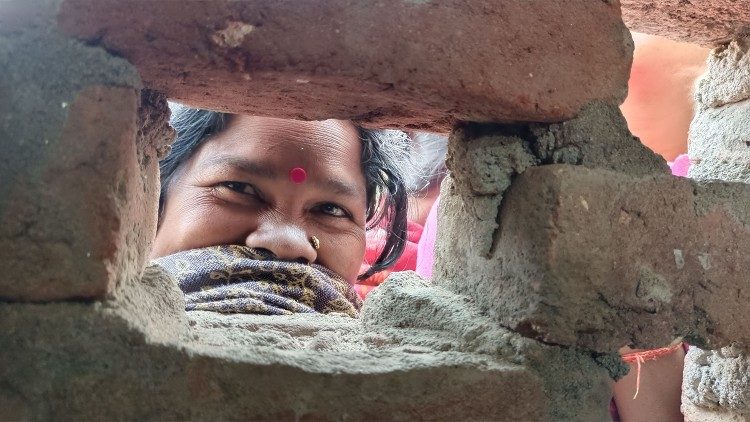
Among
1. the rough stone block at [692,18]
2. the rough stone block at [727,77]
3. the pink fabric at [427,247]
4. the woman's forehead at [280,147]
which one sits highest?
the rough stone block at [692,18]

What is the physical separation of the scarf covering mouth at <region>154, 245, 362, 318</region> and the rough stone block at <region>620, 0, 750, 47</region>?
787mm

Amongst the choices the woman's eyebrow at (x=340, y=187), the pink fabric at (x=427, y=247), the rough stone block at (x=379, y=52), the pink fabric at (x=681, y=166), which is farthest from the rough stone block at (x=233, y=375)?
the pink fabric at (x=427, y=247)

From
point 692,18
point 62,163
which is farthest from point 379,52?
point 692,18

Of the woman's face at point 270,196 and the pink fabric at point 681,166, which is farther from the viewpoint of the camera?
the pink fabric at point 681,166

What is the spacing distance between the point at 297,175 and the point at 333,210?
17cm

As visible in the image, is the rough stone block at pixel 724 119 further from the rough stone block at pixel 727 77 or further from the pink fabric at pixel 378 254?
the pink fabric at pixel 378 254

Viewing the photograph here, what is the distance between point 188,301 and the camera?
1327 millimetres

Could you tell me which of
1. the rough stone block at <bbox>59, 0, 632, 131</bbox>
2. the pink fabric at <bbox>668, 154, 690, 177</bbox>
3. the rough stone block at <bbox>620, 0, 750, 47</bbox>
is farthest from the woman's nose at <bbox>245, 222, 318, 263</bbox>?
the pink fabric at <bbox>668, 154, 690, 177</bbox>

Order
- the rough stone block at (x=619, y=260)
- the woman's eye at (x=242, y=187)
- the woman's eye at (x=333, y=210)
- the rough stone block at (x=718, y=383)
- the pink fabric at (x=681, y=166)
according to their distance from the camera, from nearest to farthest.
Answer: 1. the rough stone block at (x=619, y=260)
2. the rough stone block at (x=718, y=383)
3. the woman's eye at (x=242, y=187)
4. the woman's eye at (x=333, y=210)
5. the pink fabric at (x=681, y=166)

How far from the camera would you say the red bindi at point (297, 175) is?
1667 millimetres

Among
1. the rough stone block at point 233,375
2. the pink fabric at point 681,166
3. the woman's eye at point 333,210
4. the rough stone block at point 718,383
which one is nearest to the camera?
the rough stone block at point 233,375

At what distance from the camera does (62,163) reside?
80cm

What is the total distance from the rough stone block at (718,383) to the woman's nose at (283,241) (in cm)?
80

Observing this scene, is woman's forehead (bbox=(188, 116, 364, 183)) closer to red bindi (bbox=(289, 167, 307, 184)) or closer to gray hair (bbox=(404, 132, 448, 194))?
red bindi (bbox=(289, 167, 307, 184))
